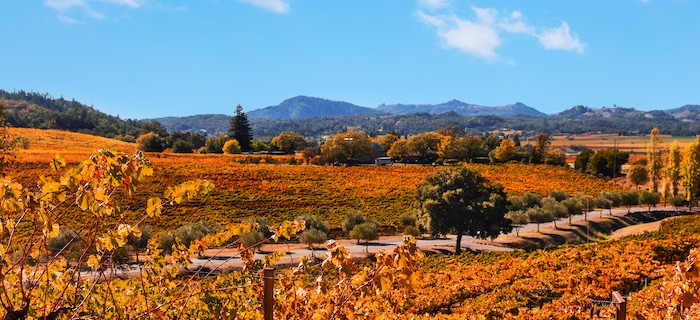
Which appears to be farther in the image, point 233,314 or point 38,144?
point 38,144

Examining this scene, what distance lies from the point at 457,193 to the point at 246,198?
26.8 metres

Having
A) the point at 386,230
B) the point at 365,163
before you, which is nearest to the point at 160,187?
the point at 386,230

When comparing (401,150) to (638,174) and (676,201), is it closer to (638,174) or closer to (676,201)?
(638,174)

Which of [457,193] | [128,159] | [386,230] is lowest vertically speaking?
[386,230]

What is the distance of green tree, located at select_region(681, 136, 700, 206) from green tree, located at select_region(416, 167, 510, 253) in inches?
1077

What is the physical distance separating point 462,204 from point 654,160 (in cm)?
3982

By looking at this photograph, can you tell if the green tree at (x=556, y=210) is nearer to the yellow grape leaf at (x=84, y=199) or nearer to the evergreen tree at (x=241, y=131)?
the yellow grape leaf at (x=84, y=199)

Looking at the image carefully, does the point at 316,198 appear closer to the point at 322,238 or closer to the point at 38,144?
the point at 322,238

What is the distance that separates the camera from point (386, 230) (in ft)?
146

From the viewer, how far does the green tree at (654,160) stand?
198 ft

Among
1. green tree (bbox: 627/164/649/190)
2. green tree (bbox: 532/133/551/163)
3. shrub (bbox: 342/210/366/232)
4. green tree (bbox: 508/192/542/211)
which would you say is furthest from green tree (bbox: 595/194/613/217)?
green tree (bbox: 532/133/551/163)

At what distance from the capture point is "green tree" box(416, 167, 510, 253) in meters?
33.9

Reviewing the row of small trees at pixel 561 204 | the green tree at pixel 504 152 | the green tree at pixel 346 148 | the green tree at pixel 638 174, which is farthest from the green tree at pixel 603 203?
the green tree at pixel 346 148

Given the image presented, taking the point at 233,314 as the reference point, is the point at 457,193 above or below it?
below
